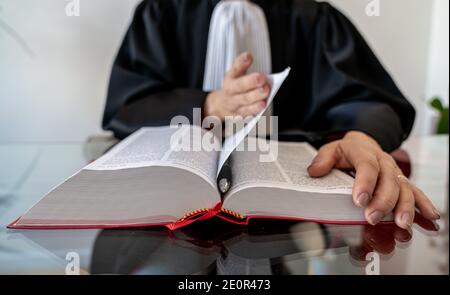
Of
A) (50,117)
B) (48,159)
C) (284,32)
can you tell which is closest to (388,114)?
(284,32)

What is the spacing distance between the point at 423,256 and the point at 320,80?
0.73m

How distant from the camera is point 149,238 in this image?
384 millimetres

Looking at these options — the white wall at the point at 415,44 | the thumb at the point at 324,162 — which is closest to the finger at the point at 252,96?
the thumb at the point at 324,162

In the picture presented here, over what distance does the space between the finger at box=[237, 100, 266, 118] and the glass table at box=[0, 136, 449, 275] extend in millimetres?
255

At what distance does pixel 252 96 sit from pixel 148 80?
0.39 metres

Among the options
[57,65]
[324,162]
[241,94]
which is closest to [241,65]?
[241,94]

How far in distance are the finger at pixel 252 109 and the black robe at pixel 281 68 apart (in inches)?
5.8

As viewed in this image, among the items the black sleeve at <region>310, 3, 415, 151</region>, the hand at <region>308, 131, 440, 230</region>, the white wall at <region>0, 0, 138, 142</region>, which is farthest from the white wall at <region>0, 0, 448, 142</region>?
the hand at <region>308, 131, 440, 230</region>

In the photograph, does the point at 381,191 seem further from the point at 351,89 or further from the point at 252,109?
the point at 351,89

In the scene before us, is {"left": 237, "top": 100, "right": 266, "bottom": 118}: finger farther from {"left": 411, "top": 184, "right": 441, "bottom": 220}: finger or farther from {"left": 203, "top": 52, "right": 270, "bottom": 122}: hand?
{"left": 411, "top": 184, "right": 441, "bottom": 220}: finger

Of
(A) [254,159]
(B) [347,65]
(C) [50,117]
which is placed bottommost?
(C) [50,117]

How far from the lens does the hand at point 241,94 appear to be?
0.63 meters

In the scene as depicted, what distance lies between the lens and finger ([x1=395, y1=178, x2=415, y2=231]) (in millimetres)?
397
